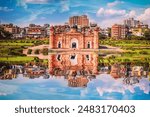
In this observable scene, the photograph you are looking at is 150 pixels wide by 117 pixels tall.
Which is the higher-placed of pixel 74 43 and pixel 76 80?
pixel 74 43

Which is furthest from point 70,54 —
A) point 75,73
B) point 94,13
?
point 94,13

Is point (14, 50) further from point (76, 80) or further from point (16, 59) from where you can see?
point (76, 80)

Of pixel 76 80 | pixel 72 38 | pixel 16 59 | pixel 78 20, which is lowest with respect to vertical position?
pixel 76 80

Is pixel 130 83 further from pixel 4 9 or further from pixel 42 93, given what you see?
pixel 4 9

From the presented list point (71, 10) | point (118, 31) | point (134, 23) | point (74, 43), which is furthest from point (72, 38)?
point (134, 23)

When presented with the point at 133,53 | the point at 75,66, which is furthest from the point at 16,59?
the point at 133,53

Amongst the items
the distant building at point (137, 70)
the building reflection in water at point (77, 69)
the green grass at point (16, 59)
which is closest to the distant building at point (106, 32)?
the building reflection in water at point (77, 69)

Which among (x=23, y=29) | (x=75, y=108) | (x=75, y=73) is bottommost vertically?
(x=75, y=108)

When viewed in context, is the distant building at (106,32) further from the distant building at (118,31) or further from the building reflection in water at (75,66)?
the building reflection in water at (75,66)
